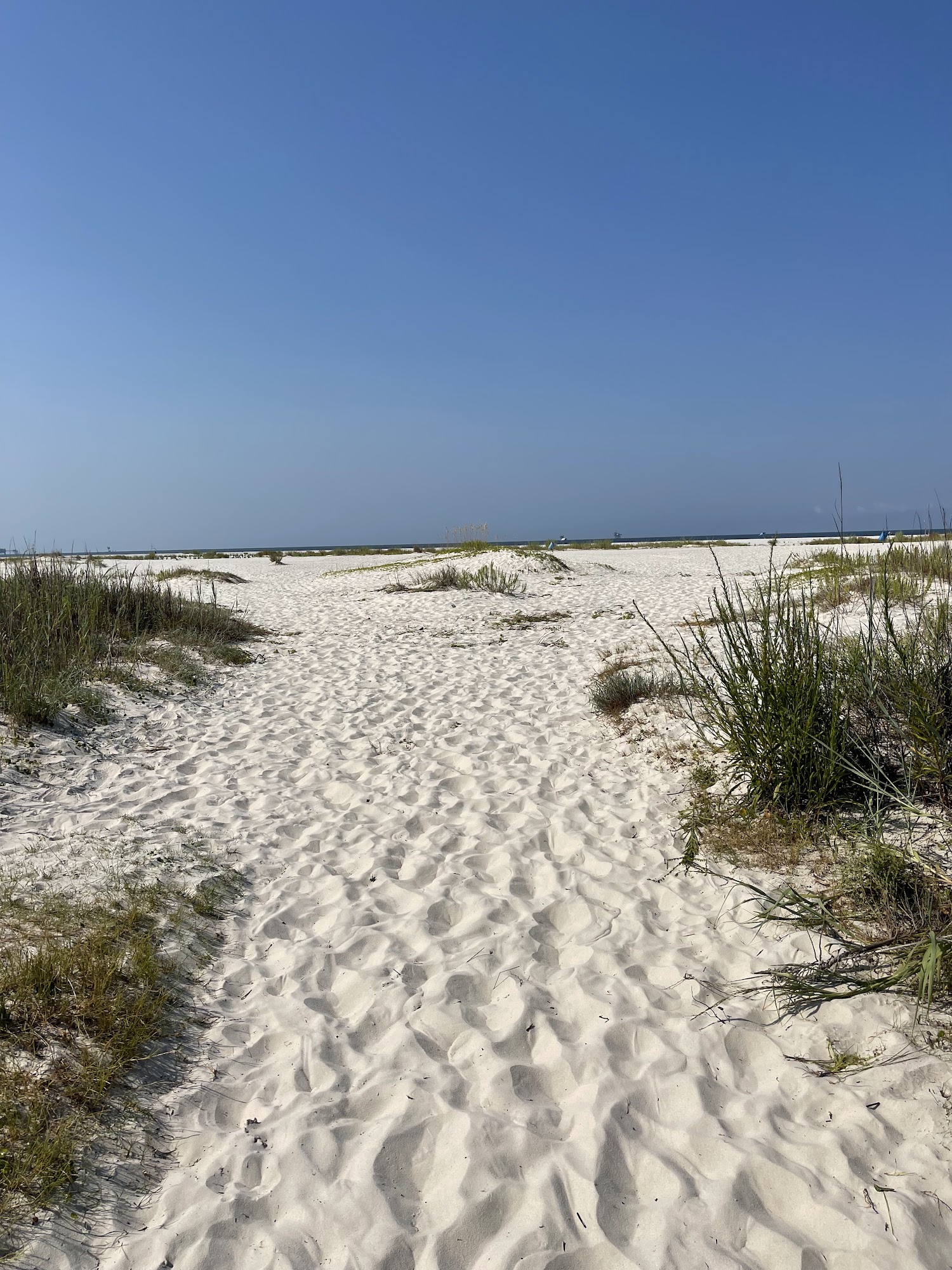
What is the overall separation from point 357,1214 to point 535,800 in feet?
9.50

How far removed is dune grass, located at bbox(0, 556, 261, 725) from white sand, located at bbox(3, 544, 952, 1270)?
0.81 m

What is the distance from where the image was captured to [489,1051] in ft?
8.54

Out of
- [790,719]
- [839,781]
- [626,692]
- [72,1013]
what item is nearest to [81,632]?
[626,692]

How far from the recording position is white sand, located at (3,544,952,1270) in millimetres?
1940

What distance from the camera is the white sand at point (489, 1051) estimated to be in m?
1.94

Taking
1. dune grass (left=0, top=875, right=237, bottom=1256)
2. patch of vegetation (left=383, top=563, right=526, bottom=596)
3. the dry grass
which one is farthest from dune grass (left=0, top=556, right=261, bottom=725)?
patch of vegetation (left=383, top=563, right=526, bottom=596)

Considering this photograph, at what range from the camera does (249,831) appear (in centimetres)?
436

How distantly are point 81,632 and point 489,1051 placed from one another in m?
6.82

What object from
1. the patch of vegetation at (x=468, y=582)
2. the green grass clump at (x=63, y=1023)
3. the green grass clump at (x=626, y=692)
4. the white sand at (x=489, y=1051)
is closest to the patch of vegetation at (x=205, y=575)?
the patch of vegetation at (x=468, y=582)

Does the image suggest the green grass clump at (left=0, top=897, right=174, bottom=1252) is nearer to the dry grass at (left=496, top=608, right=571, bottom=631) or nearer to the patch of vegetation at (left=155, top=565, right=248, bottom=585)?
the dry grass at (left=496, top=608, right=571, bottom=631)

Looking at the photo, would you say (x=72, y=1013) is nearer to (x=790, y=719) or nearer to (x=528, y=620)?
(x=790, y=719)

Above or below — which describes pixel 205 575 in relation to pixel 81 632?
above

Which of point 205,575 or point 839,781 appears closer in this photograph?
point 839,781

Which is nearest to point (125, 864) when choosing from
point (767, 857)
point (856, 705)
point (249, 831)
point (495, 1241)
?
point (249, 831)
